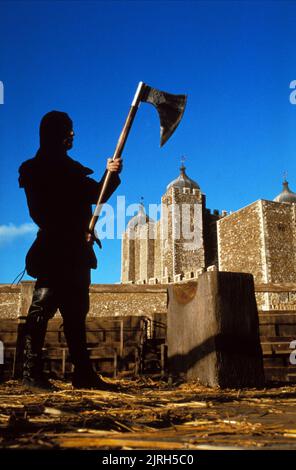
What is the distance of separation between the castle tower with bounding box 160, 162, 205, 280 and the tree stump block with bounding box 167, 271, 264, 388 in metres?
32.7

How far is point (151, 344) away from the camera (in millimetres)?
5301

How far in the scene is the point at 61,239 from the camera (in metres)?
3.19

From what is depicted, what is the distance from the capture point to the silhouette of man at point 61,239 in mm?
3117

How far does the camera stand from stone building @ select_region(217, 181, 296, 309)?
29312 mm

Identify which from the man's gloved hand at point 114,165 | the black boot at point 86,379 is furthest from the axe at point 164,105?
the black boot at point 86,379

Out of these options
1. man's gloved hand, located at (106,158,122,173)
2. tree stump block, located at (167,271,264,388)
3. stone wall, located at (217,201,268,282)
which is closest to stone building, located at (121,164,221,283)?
stone wall, located at (217,201,268,282)

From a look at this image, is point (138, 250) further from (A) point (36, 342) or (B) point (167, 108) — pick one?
(A) point (36, 342)

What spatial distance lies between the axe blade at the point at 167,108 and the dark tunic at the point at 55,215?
0.65 m

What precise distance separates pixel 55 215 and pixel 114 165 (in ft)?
1.99

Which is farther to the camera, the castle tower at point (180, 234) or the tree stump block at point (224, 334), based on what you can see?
the castle tower at point (180, 234)

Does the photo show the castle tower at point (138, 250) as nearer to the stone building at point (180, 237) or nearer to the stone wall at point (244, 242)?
the stone building at point (180, 237)
